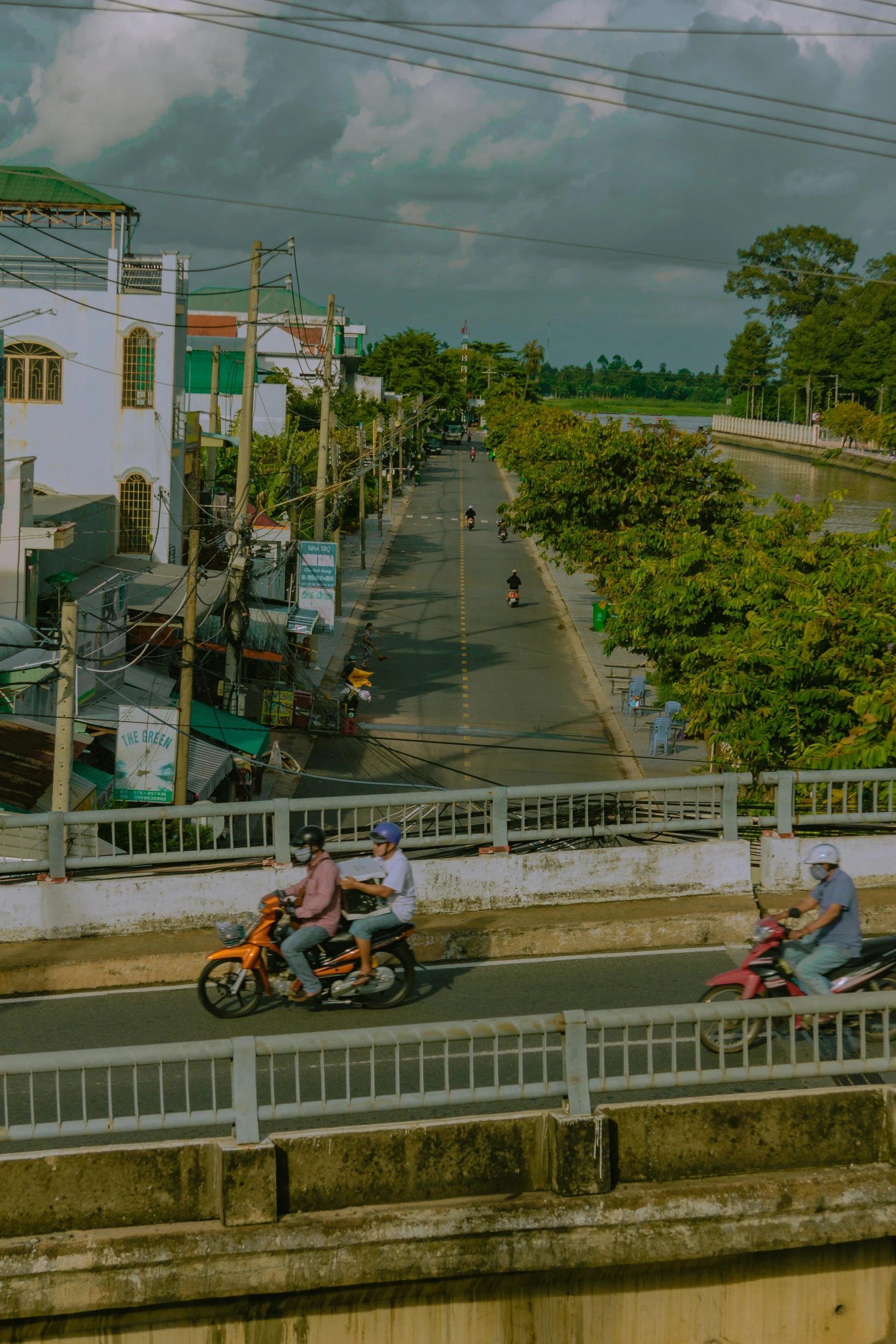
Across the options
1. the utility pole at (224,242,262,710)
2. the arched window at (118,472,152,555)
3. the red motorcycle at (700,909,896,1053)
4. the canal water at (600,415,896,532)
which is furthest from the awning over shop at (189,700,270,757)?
the canal water at (600,415,896,532)

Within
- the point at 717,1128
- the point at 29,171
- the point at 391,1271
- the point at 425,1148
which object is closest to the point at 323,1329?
the point at 391,1271

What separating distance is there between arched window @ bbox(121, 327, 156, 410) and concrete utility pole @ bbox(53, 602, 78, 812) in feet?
74.2

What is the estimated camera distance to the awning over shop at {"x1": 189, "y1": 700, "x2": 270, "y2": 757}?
2514 cm

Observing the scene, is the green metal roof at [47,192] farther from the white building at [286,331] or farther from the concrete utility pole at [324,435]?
the white building at [286,331]

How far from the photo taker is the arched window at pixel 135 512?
3569 cm

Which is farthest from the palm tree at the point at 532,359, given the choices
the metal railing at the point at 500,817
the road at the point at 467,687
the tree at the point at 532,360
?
the metal railing at the point at 500,817

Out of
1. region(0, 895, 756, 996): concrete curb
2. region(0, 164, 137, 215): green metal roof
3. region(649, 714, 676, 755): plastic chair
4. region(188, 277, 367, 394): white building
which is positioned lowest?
region(649, 714, 676, 755): plastic chair

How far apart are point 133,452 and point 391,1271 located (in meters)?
32.1

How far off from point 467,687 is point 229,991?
2918 centimetres

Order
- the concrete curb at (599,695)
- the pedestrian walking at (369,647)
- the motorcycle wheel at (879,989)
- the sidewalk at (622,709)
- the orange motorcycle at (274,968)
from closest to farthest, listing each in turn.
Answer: the motorcycle wheel at (879,989) → the orange motorcycle at (274,968) → the sidewalk at (622,709) → the concrete curb at (599,695) → the pedestrian walking at (369,647)

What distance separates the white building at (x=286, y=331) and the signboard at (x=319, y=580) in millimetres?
48387

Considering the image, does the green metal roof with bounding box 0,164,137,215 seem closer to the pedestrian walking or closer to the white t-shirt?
the pedestrian walking

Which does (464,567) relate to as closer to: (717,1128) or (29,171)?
(29,171)

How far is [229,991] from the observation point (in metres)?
8.73
